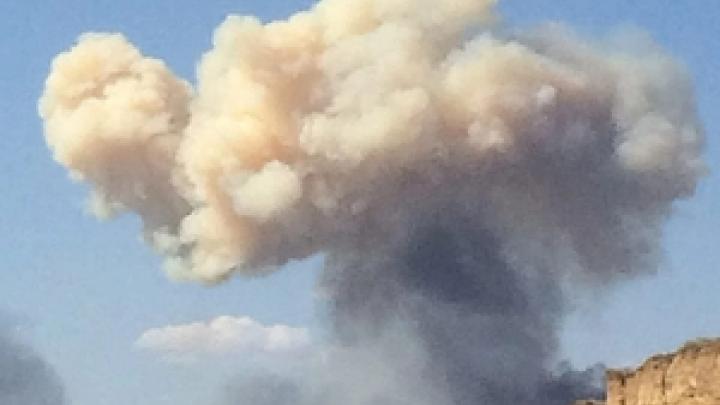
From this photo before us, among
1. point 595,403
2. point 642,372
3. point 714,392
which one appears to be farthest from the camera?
point 595,403

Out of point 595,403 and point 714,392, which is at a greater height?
point 595,403

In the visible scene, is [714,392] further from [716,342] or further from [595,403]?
[595,403]

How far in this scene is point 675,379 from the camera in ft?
275

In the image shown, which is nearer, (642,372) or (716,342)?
(716,342)

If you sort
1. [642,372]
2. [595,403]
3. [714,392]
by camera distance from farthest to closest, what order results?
[595,403]
[642,372]
[714,392]

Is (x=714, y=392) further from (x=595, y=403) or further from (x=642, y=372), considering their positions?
(x=595, y=403)

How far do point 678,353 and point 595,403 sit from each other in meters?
12.0

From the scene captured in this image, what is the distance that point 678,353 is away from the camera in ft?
276

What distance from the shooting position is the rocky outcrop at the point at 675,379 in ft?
266

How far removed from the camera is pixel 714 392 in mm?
80312

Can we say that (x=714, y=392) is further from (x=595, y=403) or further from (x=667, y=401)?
(x=595, y=403)

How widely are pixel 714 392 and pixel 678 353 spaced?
435 cm

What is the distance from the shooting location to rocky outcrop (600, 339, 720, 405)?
81.1 meters

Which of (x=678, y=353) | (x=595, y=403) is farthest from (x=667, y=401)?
(x=595, y=403)
